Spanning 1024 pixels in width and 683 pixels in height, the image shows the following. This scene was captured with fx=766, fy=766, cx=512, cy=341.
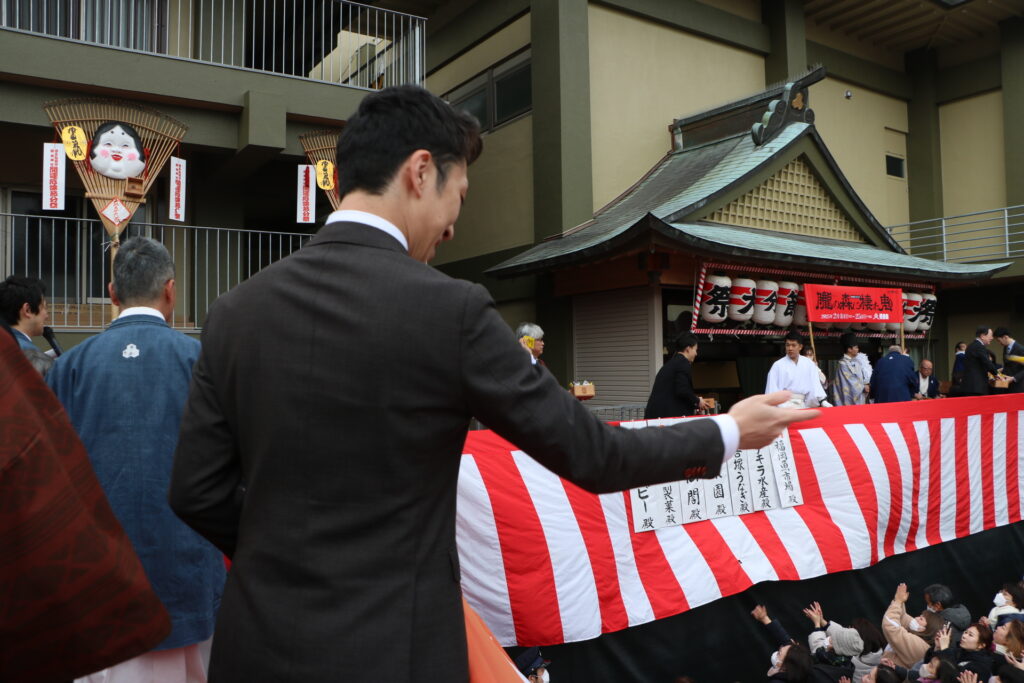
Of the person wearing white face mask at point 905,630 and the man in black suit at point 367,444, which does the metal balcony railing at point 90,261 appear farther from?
the man in black suit at point 367,444

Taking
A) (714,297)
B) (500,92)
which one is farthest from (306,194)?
(714,297)

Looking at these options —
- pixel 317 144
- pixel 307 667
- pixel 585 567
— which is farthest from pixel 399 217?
pixel 317 144

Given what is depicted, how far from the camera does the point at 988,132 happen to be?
57.1 feet

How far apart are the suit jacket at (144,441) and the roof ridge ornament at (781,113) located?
10.7 meters

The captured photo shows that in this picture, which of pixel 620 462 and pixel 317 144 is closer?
pixel 620 462

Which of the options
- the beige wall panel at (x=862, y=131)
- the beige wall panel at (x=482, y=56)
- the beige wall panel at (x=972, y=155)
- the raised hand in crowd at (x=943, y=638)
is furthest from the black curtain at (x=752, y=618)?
the beige wall panel at (x=972, y=155)

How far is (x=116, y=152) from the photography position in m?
8.23

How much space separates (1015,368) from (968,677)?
10813 millimetres

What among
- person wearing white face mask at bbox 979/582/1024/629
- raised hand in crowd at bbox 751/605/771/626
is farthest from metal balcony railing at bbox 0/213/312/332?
person wearing white face mask at bbox 979/582/1024/629

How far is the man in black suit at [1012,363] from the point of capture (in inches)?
452

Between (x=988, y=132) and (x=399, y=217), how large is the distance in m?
19.8

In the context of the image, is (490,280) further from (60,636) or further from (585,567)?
(60,636)

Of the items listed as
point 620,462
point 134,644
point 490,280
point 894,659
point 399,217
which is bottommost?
point 894,659

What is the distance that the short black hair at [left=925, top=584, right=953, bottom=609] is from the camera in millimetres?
5207
